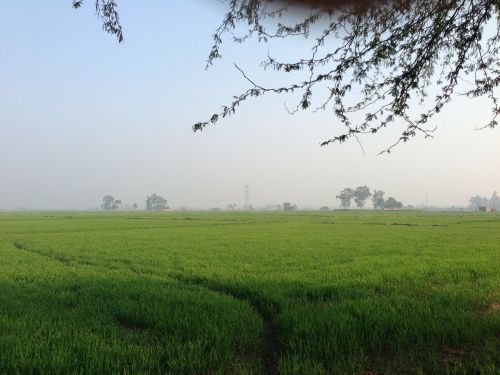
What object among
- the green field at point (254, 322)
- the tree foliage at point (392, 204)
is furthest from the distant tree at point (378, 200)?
the green field at point (254, 322)

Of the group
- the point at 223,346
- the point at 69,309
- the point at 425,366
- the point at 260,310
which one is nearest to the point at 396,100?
the point at 425,366

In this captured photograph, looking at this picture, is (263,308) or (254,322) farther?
(263,308)

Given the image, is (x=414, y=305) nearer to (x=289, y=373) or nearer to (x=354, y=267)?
(x=289, y=373)

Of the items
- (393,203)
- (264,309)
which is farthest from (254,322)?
(393,203)

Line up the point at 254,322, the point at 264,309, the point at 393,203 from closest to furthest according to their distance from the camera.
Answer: the point at 254,322 → the point at 264,309 → the point at 393,203

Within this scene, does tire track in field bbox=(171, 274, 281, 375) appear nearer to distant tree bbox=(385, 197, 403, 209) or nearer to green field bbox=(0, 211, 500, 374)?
green field bbox=(0, 211, 500, 374)

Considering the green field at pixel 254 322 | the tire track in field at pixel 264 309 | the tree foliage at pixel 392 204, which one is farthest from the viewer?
the tree foliage at pixel 392 204

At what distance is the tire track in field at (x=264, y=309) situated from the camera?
4.18 m

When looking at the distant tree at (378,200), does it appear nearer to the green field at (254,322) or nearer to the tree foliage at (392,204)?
the tree foliage at (392,204)

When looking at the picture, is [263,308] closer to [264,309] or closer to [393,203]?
[264,309]

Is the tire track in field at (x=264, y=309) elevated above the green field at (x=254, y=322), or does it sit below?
below

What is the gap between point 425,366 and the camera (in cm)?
391

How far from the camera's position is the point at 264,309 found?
628cm

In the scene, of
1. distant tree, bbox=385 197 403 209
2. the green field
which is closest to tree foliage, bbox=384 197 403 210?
distant tree, bbox=385 197 403 209
